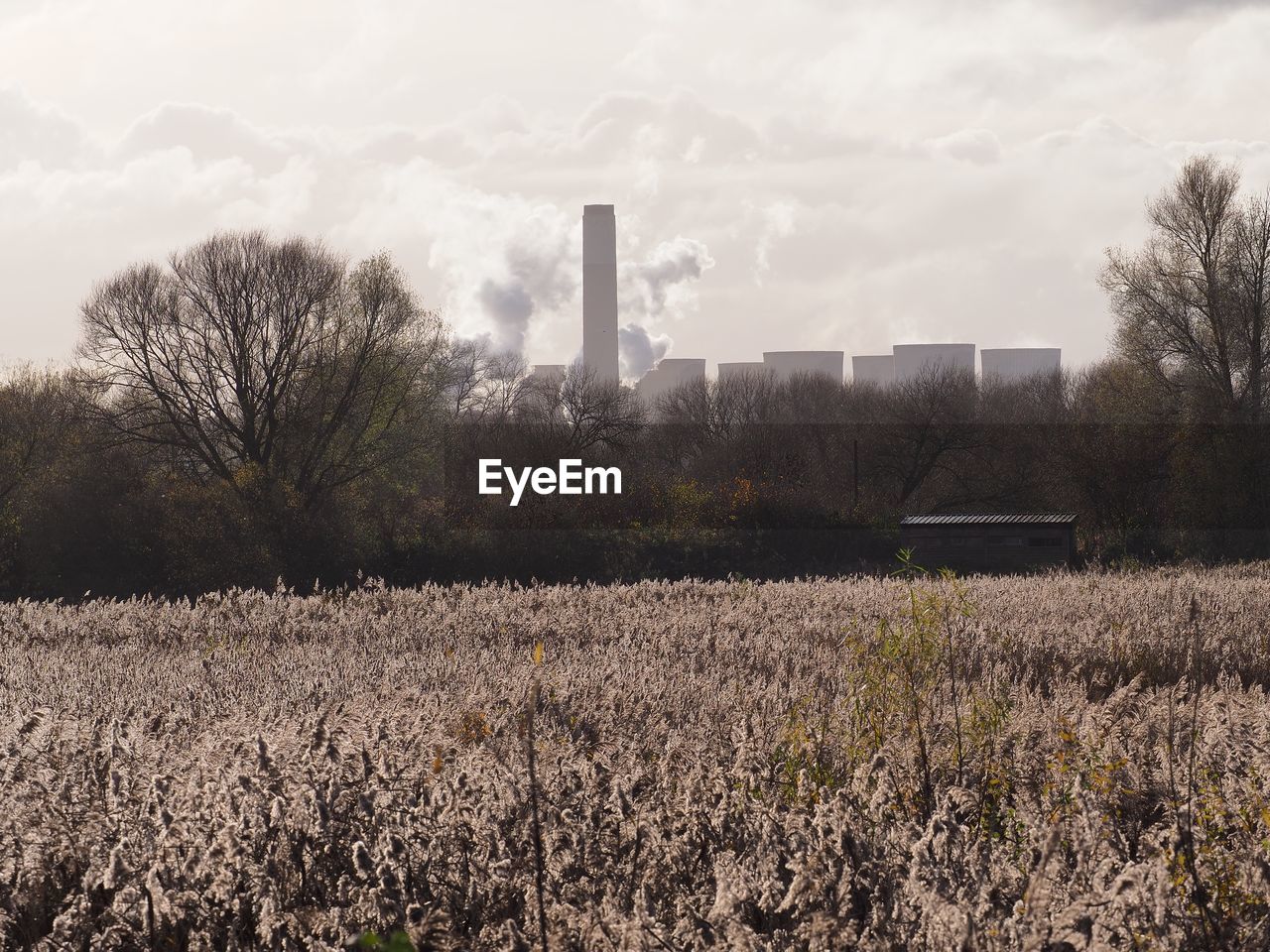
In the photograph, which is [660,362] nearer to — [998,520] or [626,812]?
[998,520]

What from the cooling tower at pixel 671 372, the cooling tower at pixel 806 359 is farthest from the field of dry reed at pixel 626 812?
the cooling tower at pixel 806 359

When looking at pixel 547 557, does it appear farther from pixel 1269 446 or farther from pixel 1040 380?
pixel 1040 380

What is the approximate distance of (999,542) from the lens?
30078mm

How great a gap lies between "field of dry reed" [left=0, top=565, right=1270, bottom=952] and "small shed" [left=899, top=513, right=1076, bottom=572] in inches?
902

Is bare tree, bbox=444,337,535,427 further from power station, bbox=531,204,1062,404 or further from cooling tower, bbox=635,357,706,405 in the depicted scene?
cooling tower, bbox=635,357,706,405

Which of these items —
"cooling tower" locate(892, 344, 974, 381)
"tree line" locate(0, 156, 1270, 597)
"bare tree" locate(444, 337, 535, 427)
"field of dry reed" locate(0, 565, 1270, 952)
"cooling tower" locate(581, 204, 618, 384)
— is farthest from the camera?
"cooling tower" locate(892, 344, 974, 381)

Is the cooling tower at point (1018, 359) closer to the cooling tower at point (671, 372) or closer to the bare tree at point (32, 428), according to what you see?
the cooling tower at point (671, 372)

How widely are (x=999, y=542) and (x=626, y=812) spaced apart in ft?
90.9

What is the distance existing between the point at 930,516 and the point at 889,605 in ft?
68.3

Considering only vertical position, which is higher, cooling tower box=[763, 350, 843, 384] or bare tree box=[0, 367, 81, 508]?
cooling tower box=[763, 350, 843, 384]

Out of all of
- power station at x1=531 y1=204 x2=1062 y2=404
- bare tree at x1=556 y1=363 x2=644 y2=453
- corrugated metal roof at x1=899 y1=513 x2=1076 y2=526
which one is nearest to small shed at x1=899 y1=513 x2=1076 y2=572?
corrugated metal roof at x1=899 y1=513 x2=1076 y2=526

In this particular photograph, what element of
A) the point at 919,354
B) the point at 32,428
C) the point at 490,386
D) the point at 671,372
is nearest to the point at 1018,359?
the point at 919,354

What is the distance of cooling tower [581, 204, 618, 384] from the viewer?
112000mm

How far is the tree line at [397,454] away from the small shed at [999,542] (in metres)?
2.42
